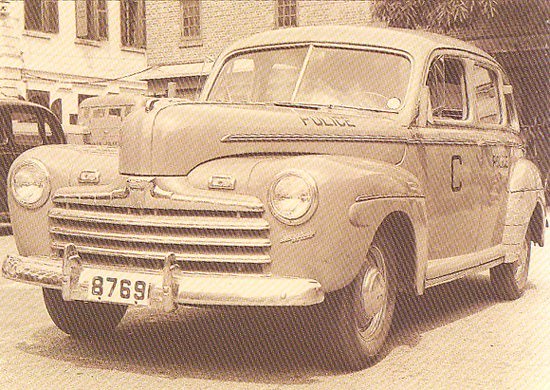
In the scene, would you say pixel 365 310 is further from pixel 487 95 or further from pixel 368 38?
pixel 487 95

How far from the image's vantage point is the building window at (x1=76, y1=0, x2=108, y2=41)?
31.1 metres

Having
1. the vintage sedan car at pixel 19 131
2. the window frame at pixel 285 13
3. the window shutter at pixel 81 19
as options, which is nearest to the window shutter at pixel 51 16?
the window shutter at pixel 81 19

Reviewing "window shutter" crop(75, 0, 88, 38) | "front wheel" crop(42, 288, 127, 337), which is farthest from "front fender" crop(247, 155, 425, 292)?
"window shutter" crop(75, 0, 88, 38)

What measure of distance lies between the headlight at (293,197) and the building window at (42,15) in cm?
2592

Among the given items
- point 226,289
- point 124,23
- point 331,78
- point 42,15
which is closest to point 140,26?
point 124,23

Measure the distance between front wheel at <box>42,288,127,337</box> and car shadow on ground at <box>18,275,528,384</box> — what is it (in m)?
0.08

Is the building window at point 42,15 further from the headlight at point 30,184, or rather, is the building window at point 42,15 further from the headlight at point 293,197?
the headlight at point 293,197

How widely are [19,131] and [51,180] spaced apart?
7.96 m

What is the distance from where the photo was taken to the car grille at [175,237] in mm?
4523

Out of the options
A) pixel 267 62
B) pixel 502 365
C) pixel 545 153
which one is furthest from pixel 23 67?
pixel 502 365

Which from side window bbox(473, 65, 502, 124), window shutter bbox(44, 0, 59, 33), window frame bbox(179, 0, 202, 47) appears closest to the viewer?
side window bbox(473, 65, 502, 124)

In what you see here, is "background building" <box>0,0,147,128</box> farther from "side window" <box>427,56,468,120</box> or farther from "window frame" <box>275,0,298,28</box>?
"side window" <box>427,56,468,120</box>

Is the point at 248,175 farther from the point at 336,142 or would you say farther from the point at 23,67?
the point at 23,67

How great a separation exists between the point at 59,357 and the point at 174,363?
68 cm
